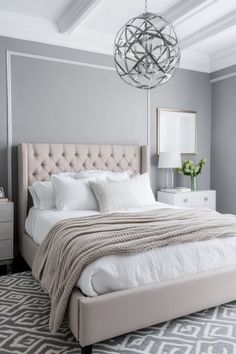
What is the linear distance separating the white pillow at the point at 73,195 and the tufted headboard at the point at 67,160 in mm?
395

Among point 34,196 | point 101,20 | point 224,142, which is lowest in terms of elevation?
point 34,196

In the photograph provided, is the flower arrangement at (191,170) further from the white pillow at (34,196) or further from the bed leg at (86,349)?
the bed leg at (86,349)

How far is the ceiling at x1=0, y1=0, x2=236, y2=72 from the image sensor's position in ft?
10.6

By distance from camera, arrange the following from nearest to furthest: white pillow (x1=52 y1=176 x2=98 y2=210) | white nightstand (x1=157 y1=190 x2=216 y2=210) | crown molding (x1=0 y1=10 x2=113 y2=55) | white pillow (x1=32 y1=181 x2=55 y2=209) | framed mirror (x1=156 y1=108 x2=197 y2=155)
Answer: white pillow (x1=52 y1=176 x2=98 y2=210) < white pillow (x1=32 y1=181 x2=55 y2=209) < crown molding (x1=0 y1=10 x2=113 y2=55) < white nightstand (x1=157 y1=190 x2=216 y2=210) < framed mirror (x1=156 y1=108 x2=197 y2=155)

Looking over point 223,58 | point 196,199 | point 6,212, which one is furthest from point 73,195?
point 223,58

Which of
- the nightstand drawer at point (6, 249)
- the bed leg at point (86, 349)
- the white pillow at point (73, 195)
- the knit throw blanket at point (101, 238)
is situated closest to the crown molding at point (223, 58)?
the knit throw blanket at point (101, 238)

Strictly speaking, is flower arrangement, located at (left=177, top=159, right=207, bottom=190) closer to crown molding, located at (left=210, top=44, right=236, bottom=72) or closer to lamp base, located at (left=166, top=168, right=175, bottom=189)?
lamp base, located at (left=166, top=168, right=175, bottom=189)

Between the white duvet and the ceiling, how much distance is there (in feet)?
7.52

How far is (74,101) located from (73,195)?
4.54ft

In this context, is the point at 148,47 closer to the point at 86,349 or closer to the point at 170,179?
the point at 86,349

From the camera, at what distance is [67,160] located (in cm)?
384

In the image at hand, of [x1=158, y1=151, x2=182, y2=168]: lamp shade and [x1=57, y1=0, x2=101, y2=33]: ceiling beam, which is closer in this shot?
[x1=57, y1=0, x2=101, y2=33]: ceiling beam

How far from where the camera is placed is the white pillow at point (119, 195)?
10.6 ft

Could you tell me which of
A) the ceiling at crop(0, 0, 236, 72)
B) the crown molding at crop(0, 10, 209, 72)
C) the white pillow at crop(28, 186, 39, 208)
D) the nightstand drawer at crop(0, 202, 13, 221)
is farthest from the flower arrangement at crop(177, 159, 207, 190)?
the nightstand drawer at crop(0, 202, 13, 221)
